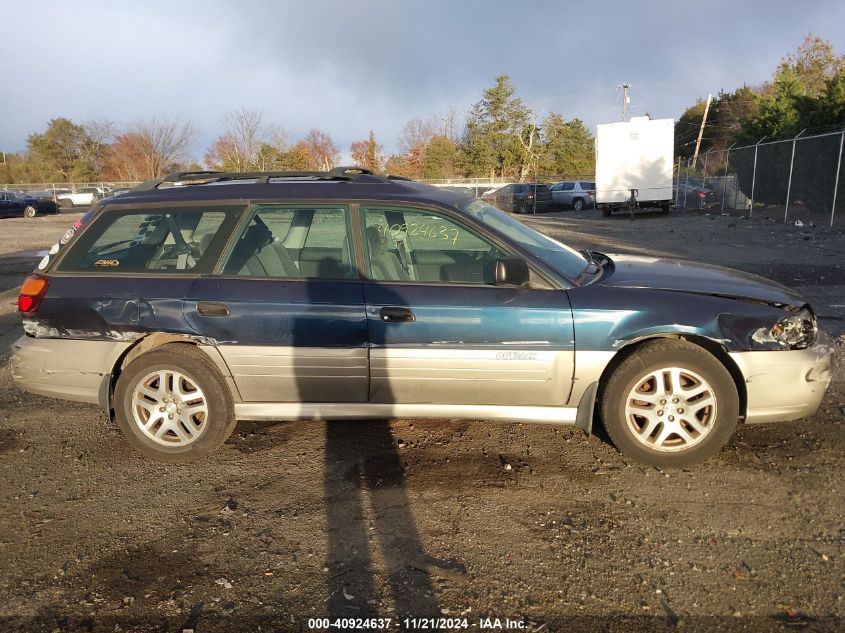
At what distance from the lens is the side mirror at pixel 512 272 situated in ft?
11.8


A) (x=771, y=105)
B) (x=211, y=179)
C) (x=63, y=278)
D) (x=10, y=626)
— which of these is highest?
(x=771, y=105)

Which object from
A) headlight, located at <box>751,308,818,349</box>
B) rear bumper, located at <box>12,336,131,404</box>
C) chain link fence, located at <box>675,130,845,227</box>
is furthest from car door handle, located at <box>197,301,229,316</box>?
chain link fence, located at <box>675,130,845,227</box>

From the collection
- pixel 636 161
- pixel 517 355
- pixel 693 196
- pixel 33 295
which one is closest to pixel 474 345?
pixel 517 355

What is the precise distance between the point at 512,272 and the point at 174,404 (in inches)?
90.6

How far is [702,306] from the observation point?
11.7ft

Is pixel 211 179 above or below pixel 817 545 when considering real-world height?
above

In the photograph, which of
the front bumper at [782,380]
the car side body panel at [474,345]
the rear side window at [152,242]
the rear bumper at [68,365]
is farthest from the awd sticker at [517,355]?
the rear bumper at [68,365]

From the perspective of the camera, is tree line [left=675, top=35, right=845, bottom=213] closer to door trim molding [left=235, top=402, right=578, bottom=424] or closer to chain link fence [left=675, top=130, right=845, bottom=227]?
chain link fence [left=675, top=130, right=845, bottom=227]

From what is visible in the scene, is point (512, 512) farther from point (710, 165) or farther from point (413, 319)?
point (710, 165)

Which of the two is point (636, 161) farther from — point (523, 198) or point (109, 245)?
point (109, 245)

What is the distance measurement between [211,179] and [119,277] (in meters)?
0.98

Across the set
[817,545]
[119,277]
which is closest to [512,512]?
[817,545]

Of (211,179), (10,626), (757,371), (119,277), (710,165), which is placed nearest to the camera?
(10,626)

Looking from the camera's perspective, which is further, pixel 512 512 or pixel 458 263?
pixel 458 263
